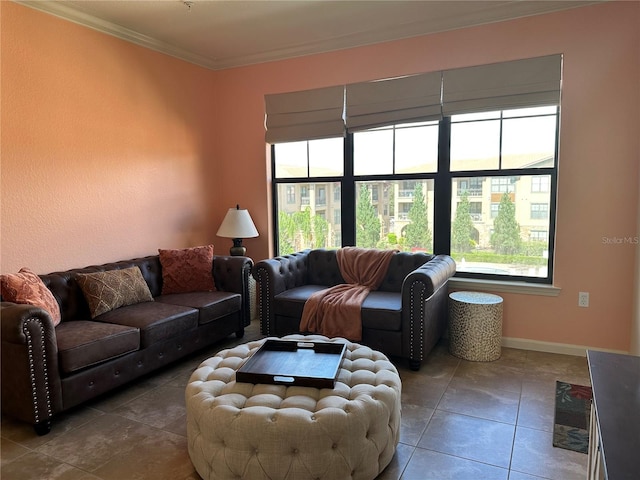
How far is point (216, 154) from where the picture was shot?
191 inches

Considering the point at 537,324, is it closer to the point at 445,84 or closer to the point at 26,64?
the point at 445,84

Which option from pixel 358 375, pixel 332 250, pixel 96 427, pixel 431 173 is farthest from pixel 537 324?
pixel 96 427

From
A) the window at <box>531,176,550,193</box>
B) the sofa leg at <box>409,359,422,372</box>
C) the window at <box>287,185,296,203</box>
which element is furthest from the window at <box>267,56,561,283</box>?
the sofa leg at <box>409,359,422,372</box>

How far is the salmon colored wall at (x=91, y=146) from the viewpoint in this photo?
3033 millimetres

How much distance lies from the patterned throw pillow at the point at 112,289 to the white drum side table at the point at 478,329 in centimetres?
253

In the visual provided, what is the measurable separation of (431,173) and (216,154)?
7.92 feet

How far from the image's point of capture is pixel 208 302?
3521mm

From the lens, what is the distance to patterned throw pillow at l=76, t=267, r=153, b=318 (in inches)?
123

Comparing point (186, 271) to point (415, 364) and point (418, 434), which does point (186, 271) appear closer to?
point (415, 364)

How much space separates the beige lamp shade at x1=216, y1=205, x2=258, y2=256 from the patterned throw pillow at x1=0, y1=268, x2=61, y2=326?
1731mm

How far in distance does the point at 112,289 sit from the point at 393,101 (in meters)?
2.86

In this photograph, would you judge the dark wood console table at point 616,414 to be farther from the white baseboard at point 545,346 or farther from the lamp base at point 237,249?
the lamp base at point 237,249

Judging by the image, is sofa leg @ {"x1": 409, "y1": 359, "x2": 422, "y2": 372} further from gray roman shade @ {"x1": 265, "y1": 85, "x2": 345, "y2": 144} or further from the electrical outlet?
gray roman shade @ {"x1": 265, "y1": 85, "x2": 345, "y2": 144}

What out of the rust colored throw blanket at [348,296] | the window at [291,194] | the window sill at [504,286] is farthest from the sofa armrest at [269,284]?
the window sill at [504,286]
